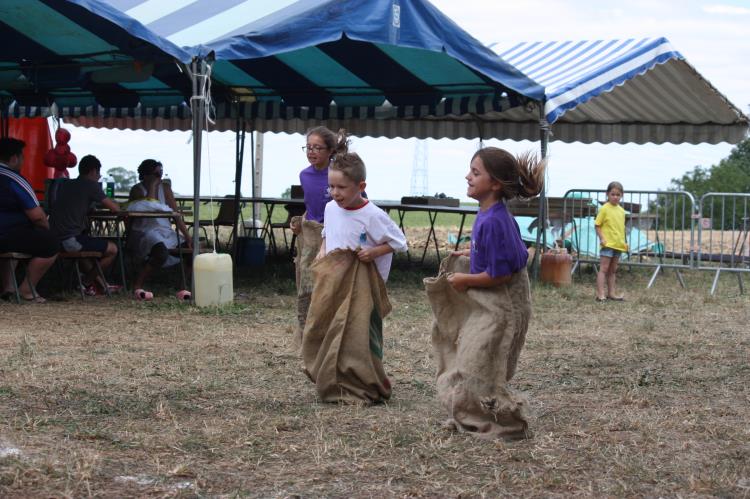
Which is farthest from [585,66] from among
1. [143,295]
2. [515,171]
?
[515,171]

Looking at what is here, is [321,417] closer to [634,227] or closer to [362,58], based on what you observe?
[362,58]

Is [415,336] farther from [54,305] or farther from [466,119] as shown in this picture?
[466,119]

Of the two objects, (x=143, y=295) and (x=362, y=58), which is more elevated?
(x=362, y=58)

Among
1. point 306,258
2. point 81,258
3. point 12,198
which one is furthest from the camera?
point 81,258

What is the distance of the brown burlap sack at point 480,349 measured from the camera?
13.3ft

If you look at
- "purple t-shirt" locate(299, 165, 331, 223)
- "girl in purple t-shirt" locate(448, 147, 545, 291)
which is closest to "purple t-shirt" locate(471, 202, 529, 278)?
"girl in purple t-shirt" locate(448, 147, 545, 291)

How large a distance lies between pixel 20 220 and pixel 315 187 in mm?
3896

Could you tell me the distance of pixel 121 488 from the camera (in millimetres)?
3428

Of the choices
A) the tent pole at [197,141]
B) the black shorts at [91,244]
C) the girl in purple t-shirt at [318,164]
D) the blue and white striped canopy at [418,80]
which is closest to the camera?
the girl in purple t-shirt at [318,164]

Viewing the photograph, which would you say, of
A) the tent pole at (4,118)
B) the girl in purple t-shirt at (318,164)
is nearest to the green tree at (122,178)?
the tent pole at (4,118)

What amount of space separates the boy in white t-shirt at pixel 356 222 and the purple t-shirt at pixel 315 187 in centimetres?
83

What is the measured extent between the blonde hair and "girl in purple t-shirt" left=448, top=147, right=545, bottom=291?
749mm

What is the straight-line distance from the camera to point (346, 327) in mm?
4801

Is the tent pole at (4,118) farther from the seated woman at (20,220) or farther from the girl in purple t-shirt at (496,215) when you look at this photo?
the girl in purple t-shirt at (496,215)
